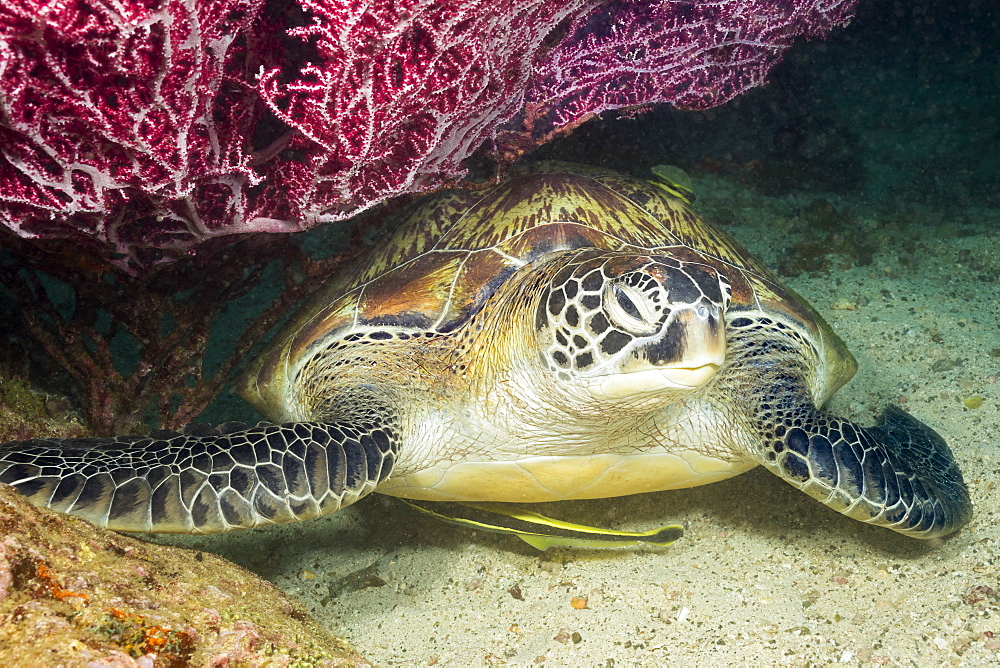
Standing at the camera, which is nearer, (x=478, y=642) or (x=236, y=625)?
(x=236, y=625)

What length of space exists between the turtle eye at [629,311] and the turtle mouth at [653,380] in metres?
0.13

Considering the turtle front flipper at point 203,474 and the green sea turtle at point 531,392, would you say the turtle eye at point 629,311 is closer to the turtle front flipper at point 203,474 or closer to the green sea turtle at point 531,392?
the green sea turtle at point 531,392

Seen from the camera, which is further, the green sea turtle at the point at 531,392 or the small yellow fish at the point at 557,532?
the small yellow fish at the point at 557,532

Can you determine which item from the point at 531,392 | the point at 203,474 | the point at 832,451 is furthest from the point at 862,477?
the point at 203,474

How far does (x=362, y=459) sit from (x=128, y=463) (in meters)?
0.70

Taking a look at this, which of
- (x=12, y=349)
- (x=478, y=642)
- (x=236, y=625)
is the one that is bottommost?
(x=478, y=642)

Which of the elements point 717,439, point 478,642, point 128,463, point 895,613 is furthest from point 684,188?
point 128,463

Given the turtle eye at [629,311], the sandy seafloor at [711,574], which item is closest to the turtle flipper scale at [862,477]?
the sandy seafloor at [711,574]

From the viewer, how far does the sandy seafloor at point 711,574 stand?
1.85 m

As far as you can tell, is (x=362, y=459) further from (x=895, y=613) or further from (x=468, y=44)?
(x=895, y=613)

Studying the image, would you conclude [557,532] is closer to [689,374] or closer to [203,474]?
[689,374]

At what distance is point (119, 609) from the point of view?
108 cm

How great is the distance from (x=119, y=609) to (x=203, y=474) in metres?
0.77

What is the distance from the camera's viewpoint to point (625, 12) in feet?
8.29
